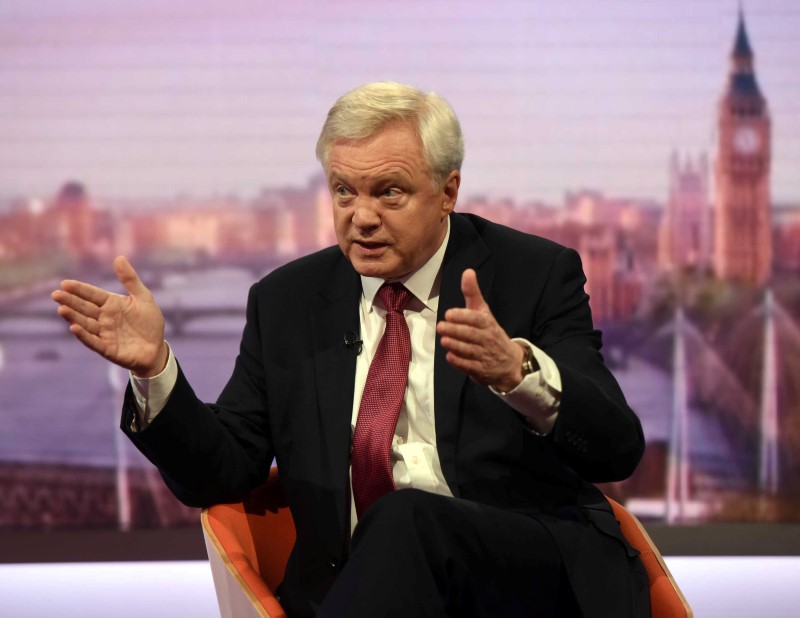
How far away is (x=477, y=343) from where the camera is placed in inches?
70.3

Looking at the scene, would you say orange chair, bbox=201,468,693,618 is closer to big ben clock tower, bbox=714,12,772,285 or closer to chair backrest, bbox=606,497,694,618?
chair backrest, bbox=606,497,694,618

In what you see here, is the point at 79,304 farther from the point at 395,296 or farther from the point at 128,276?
the point at 395,296

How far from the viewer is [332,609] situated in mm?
1794

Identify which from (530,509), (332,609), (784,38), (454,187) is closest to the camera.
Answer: (332,609)

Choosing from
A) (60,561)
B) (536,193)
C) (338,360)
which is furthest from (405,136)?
(60,561)

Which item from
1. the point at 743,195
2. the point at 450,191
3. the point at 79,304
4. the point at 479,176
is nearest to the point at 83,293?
the point at 79,304

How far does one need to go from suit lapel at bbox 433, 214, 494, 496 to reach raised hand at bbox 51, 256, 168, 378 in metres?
0.52

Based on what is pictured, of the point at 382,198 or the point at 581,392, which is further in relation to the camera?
the point at 382,198

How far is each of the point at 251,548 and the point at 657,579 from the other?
77cm

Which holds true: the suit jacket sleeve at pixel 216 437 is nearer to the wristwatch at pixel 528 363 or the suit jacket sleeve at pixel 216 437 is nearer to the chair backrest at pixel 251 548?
the chair backrest at pixel 251 548

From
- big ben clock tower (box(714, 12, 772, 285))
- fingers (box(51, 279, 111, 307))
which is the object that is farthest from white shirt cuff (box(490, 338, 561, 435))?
big ben clock tower (box(714, 12, 772, 285))

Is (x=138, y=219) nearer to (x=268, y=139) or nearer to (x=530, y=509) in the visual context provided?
(x=268, y=139)

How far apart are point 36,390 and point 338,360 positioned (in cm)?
221

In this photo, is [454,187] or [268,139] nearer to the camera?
[454,187]
